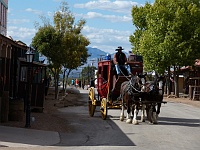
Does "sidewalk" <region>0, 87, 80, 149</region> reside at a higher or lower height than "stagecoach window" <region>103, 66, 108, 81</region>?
lower

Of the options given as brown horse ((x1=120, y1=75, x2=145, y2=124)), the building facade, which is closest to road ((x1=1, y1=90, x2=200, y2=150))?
brown horse ((x1=120, y1=75, x2=145, y2=124))

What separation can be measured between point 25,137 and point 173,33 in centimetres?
2918

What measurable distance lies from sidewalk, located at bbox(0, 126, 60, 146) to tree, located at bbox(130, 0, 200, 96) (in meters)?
27.5

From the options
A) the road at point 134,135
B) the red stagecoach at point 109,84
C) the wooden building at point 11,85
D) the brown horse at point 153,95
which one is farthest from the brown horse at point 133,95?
the wooden building at point 11,85

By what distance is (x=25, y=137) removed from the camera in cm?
1441

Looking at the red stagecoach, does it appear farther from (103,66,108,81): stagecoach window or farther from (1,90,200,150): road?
(1,90,200,150): road

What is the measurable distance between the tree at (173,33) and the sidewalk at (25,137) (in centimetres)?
2753

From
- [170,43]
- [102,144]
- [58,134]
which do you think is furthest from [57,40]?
[102,144]

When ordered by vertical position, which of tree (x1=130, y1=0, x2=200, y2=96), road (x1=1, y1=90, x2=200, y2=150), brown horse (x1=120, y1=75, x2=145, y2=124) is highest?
tree (x1=130, y1=0, x2=200, y2=96)

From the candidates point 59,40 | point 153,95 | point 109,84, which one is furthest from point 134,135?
point 59,40

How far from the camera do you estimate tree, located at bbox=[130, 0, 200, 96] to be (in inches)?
1652

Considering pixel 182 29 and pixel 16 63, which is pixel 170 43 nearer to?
pixel 182 29

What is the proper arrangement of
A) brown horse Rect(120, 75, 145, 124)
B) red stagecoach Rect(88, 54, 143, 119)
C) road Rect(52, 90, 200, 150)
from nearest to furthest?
1. road Rect(52, 90, 200, 150)
2. brown horse Rect(120, 75, 145, 124)
3. red stagecoach Rect(88, 54, 143, 119)

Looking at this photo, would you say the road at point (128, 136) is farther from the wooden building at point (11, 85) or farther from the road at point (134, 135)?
the wooden building at point (11, 85)
